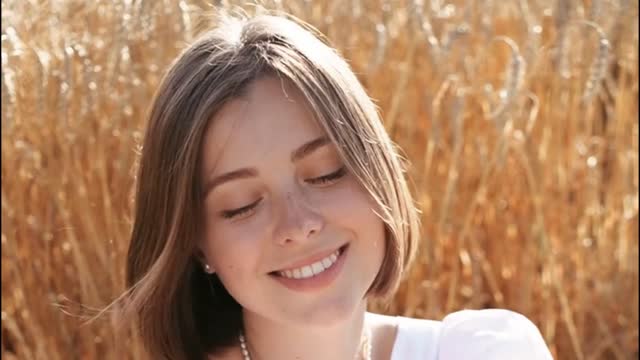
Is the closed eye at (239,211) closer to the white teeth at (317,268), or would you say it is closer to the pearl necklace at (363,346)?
the white teeth at (317,268)

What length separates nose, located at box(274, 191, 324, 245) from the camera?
4.24 ft

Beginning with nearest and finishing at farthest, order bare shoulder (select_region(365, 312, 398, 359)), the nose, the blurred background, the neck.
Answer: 1. the nose
2. the neck
3. bare shoulder (select_region(365, 312, 398, 359))
4. the blurred background

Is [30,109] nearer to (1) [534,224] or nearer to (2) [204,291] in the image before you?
(2) [204,291]

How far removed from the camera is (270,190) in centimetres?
131

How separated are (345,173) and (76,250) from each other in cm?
73

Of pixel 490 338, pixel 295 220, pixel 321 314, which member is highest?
pixel 295 220

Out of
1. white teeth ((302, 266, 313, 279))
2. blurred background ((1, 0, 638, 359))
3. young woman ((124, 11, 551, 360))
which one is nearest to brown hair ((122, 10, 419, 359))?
young woman ((124, 11, 551, 360))

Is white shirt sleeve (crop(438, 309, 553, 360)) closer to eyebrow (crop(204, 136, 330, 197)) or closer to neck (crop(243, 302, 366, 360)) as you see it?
neck (crop(243, 302, 366, 360))

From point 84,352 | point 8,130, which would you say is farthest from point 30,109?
point 84,352

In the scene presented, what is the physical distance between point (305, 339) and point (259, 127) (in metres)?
0.26

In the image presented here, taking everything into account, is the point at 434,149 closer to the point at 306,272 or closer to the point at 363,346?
the point at 363,346

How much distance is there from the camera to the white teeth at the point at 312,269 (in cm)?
133

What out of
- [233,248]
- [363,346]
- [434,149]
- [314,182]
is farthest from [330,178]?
[434,149]

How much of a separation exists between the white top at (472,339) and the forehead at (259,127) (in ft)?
1.09
